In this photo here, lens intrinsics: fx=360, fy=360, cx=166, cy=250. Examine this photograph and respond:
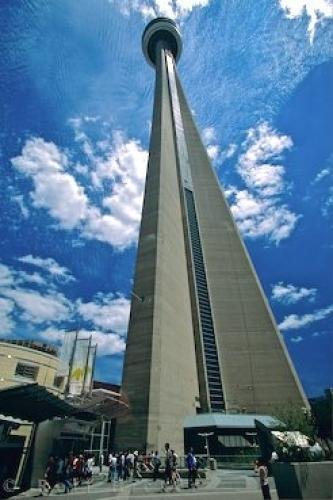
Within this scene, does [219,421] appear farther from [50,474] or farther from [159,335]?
[50,474]

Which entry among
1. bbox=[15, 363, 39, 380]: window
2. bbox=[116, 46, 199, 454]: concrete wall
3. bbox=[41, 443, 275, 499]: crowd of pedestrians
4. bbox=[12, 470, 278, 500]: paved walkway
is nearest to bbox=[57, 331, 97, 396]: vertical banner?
bbox=[15, 363, 39, 380]: window

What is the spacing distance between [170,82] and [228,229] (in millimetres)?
35935

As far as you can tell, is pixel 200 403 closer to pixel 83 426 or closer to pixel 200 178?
pixel 83 426

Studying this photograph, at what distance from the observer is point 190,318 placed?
3866 cm

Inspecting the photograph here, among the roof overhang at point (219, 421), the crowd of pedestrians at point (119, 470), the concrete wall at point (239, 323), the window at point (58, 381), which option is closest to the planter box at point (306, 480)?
the crowd of pedestrians at point (119, 470)

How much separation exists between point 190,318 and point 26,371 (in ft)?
55.1

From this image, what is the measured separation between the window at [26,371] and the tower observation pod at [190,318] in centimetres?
936

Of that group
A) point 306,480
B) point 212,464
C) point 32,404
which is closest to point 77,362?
point 212,464

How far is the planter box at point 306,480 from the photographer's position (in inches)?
356

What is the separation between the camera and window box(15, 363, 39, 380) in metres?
30.3

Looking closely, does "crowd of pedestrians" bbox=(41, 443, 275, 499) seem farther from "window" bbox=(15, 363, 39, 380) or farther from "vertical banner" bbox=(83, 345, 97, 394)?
"window" bbox=(15, 363, 39, 380)

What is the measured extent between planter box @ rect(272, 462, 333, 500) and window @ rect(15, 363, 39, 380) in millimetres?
26121

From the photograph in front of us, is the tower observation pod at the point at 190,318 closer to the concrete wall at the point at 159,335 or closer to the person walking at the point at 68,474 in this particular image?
the concrete wall at the point at 159,335

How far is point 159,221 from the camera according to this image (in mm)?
37000
